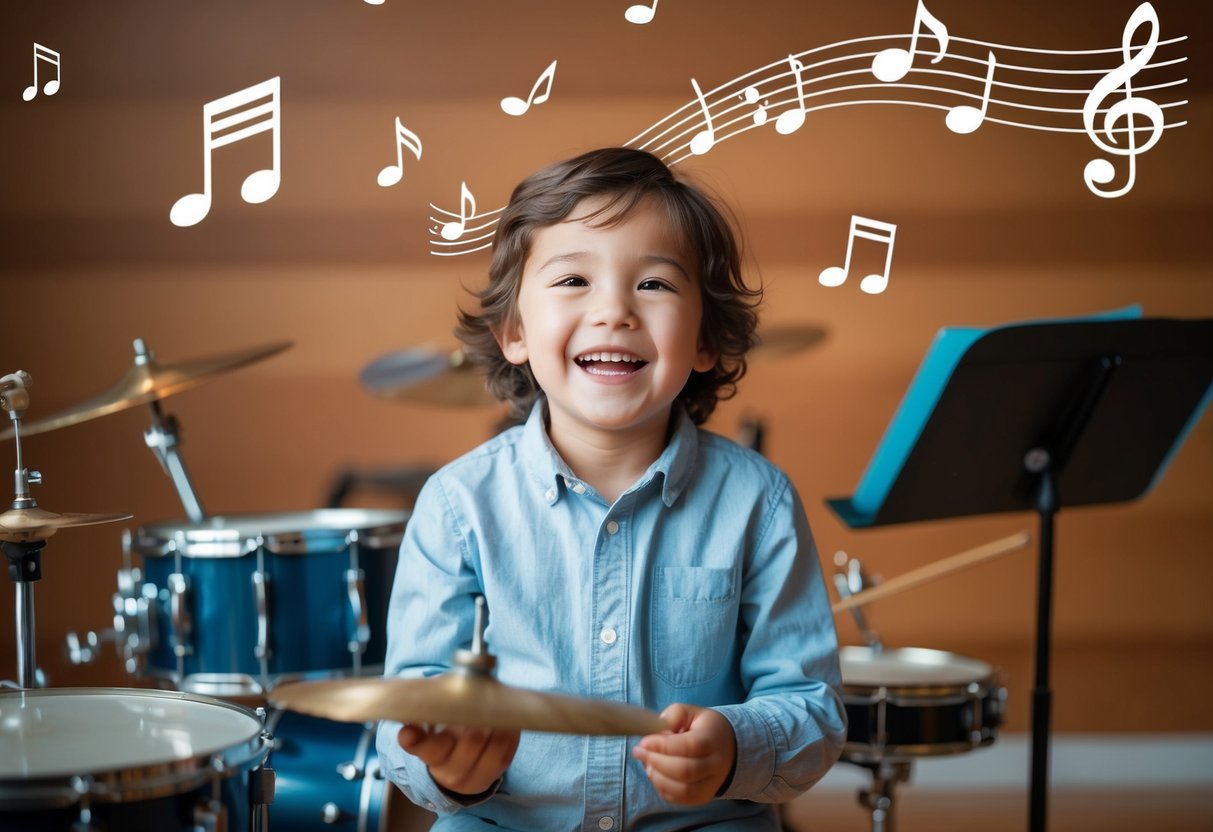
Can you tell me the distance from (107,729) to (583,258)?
0.62 meters

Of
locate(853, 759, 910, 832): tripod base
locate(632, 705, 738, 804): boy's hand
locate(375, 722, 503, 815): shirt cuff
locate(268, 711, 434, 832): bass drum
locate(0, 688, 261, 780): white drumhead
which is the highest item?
locate(0, 688, 261, 780): white drumhead

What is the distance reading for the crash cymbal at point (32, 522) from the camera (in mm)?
1366

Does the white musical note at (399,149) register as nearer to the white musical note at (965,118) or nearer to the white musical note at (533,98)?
the white musical note at (533,98)

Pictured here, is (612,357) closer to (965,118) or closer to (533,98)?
(533,98)

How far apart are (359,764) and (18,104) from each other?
1.88m

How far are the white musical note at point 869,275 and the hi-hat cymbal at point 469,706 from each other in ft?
7.30

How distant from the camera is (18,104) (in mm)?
2781

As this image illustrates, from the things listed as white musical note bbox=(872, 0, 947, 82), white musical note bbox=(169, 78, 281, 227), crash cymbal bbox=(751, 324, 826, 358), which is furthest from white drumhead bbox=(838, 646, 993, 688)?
white musical note bbox=(169, 78, 281, 227)

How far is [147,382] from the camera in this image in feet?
6.08

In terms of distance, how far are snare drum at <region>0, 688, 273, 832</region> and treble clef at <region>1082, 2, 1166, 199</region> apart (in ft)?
6.36

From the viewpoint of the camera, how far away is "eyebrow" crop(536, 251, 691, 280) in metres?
1.25

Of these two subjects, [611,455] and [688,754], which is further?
[611,455]

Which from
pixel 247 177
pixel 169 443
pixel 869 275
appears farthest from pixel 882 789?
pixel 247 177

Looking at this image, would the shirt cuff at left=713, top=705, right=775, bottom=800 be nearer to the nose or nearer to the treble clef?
the nose
